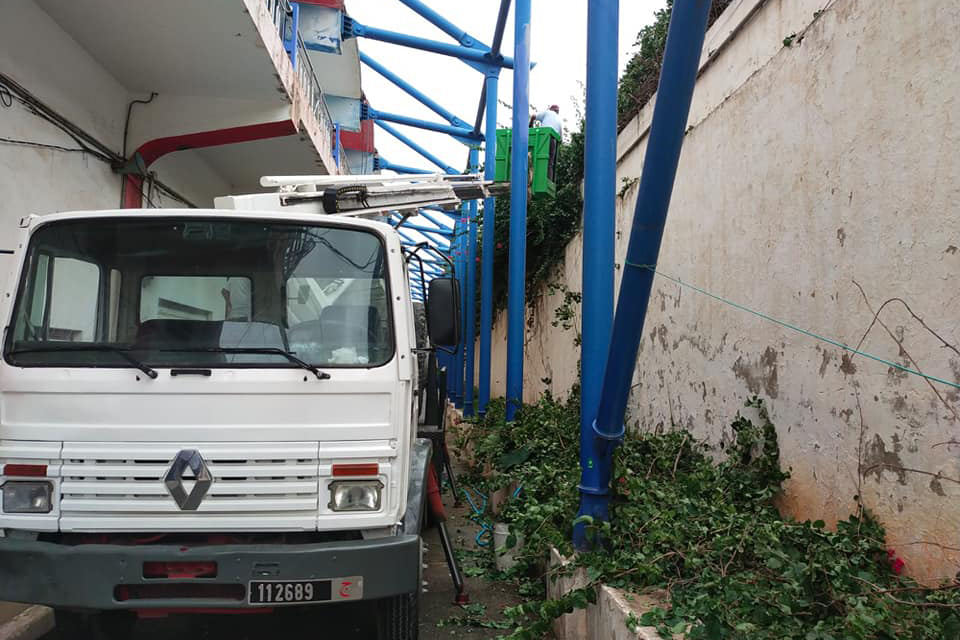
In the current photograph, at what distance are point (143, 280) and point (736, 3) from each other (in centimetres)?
397

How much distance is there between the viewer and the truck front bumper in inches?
121

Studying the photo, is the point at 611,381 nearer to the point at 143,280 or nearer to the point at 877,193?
the point at 877,193

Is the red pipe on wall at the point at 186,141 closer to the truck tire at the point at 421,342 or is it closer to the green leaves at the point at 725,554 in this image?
the truck tire at the point at 421,342

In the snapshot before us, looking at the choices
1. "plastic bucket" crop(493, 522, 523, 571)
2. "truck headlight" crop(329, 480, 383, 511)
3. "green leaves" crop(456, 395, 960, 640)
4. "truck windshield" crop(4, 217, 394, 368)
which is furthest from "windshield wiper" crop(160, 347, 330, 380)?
"plastic bucket" crop(493, 522, 523, 571)

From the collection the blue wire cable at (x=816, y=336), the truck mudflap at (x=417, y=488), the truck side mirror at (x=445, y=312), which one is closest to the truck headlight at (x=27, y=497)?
the truck mudflap at (x=417, y=488)

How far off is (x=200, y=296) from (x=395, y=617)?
1799 millimetres

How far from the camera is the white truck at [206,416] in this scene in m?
3.13

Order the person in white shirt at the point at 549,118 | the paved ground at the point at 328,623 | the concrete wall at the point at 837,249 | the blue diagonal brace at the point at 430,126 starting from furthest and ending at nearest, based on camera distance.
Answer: the blue diagonal brace at the point at 430,126 < the person in white shirt at the point at 549,118 < the paved ground at the point at 328,623 < the concrete wall at the point at 837,249

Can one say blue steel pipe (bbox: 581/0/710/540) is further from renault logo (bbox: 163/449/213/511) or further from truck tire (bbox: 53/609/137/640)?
truck tire (bbox: 53/609/137/640)

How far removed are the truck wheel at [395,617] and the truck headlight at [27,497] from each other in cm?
154

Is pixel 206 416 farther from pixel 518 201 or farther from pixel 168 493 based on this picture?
pixel 518 201

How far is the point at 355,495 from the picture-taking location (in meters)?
3.31

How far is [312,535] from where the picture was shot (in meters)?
3.33

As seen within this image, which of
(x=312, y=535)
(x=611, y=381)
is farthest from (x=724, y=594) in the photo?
(x=312, y=535)
